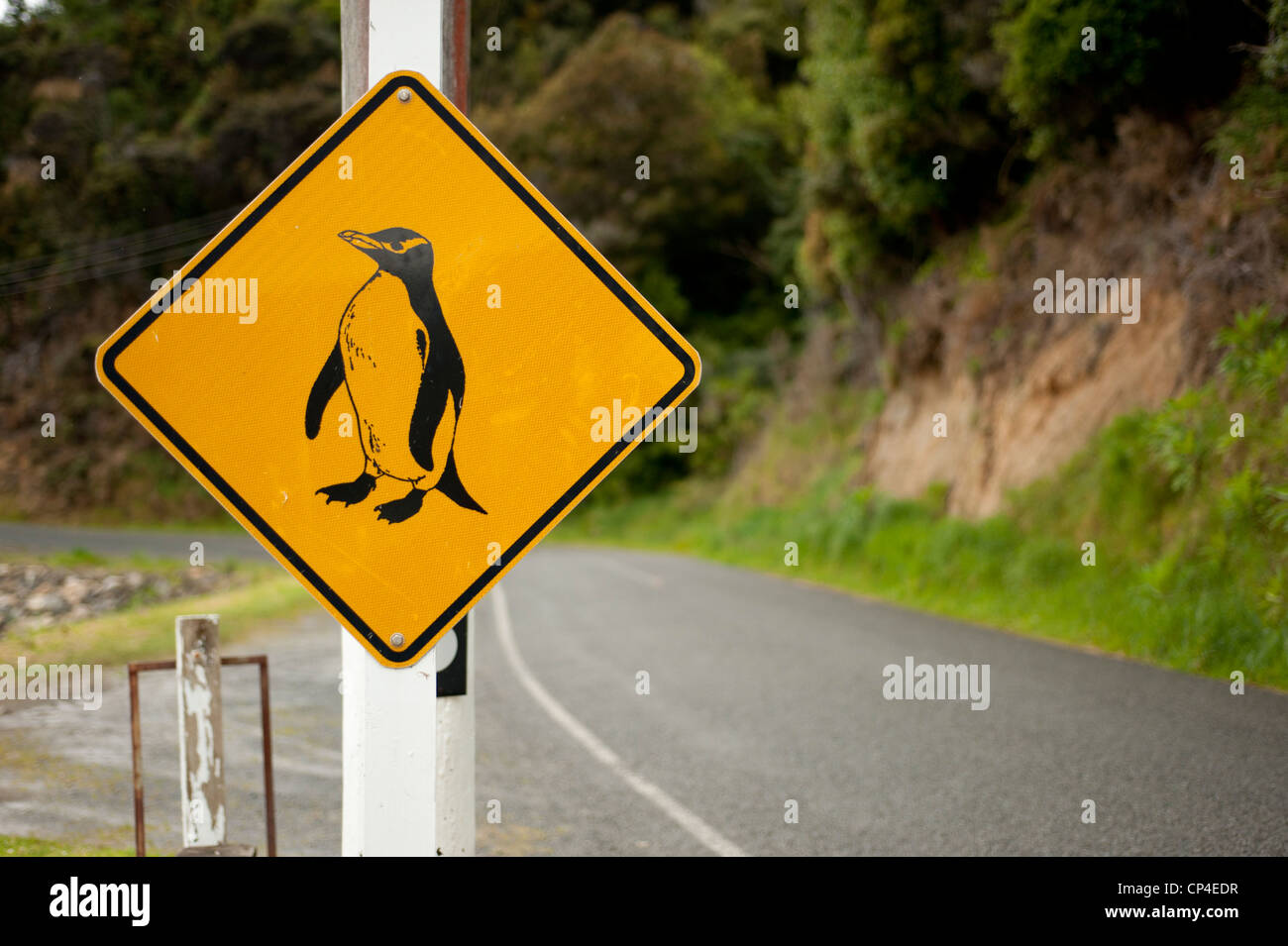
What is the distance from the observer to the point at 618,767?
5.43m

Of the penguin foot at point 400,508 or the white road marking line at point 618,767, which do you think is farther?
the white road marking line at point 618,767

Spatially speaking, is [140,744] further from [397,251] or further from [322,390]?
[397,251]

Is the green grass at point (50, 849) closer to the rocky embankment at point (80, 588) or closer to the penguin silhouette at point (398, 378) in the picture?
the penguin silhouette at point (398, 378)

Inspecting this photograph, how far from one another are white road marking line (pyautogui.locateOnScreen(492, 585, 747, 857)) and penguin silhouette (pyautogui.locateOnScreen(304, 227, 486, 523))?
271 cm

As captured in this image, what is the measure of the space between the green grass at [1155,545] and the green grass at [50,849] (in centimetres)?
712

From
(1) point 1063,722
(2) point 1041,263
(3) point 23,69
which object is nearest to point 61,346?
(3) point 23,69

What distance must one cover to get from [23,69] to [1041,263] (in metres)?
12.5

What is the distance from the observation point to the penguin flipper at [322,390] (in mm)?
1973

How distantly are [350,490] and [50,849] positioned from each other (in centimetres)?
273

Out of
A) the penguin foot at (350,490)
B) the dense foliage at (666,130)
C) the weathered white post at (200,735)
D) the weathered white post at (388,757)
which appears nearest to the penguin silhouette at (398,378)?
the penguin foot at (350,490)

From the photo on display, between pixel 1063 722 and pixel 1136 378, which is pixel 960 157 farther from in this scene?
pixel 1063 722

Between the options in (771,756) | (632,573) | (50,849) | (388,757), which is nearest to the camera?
(388,757)

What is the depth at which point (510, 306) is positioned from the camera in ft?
6.70

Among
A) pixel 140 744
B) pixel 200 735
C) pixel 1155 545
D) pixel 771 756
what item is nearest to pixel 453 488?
pixel 200 735
